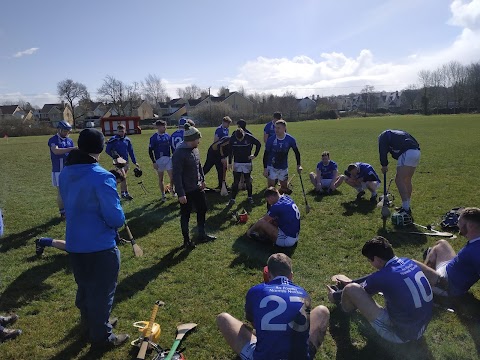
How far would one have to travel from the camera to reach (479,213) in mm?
4426

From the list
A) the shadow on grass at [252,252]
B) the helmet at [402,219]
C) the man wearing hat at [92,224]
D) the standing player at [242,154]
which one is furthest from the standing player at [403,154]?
the man wearing hat at [92,224]

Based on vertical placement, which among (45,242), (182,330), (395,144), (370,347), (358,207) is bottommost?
(370,347)

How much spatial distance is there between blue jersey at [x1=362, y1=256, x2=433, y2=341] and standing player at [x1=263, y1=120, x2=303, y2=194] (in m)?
5.33

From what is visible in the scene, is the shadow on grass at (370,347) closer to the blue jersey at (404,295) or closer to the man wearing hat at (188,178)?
the blue jersey at (404,295)

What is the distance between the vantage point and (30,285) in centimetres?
579

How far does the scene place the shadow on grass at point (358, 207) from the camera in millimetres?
8919

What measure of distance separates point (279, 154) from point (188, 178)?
2.89m

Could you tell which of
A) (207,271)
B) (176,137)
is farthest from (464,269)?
(176,137)

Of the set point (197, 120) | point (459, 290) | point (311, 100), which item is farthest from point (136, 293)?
point (311, 100)

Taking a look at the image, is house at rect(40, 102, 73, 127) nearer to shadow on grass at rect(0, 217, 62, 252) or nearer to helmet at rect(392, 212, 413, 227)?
shadow on grass at rect(0, 217, 62, 252)

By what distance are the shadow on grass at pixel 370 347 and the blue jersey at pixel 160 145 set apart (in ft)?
24.2

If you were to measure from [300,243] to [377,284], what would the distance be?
3317 mm

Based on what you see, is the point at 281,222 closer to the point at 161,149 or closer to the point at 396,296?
the point at 396,296

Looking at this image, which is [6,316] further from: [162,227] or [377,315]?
[377,315]
